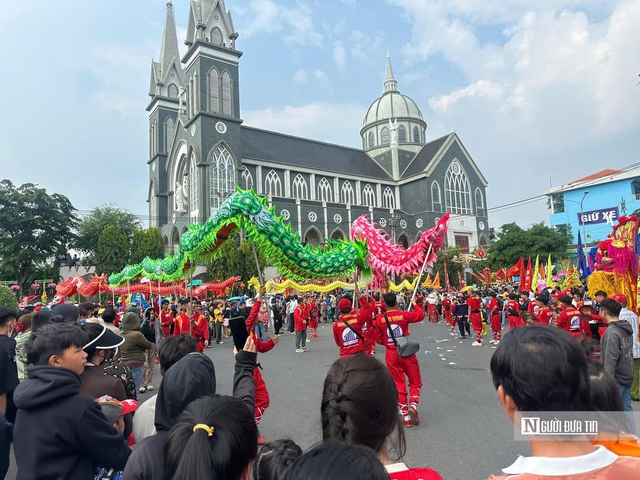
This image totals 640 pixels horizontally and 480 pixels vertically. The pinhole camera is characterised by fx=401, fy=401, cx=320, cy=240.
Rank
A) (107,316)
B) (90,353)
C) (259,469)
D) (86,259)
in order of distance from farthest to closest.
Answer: (86,259)
(107,316)
(90,353)
(259,469)

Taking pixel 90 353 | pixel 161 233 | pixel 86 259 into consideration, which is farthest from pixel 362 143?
pixel 90 353

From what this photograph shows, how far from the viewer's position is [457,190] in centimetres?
4634

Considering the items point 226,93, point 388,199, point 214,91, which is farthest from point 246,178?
point 388,199

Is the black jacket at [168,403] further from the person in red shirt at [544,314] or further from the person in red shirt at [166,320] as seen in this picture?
the person in red shirt at [166,320]

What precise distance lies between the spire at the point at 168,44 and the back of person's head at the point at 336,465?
47033mm

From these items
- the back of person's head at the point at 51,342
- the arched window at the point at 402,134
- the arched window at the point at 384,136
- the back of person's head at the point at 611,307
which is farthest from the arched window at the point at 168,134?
the back of person's head at the point at 611,307

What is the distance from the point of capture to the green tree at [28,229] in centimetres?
3322

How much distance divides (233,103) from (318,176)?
1115cm

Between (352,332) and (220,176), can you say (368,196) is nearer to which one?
(220,176)

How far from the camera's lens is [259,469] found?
4.99 ft

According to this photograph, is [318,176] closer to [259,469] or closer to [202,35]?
[202,35]

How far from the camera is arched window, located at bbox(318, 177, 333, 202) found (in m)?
41.1

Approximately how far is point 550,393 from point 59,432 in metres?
2.18

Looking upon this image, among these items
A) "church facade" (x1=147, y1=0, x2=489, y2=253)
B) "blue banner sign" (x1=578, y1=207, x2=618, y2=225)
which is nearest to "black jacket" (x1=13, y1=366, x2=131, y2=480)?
"church facade" (x1=147, y1=0, x2=489, y2=253)
